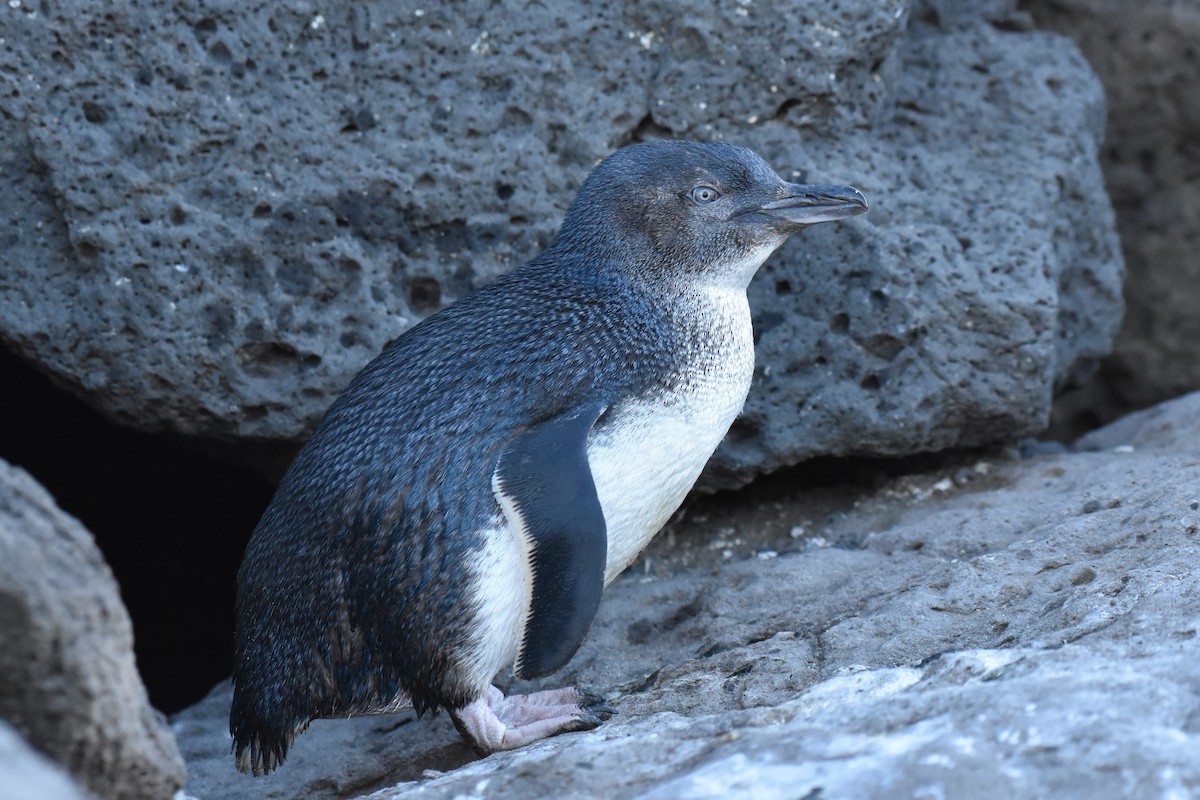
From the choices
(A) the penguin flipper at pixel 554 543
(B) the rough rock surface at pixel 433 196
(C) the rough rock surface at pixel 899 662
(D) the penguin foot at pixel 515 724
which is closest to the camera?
(C) the rough rock surface at pixel 899 662

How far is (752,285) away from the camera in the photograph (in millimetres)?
3990

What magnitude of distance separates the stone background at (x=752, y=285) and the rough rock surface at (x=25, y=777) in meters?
1.24

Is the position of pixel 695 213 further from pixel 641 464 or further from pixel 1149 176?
pixel 1149 176

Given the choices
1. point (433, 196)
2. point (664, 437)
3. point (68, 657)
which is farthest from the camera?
point (433, 196)

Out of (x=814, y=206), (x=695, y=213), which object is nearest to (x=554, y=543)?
(x=695, y=213)

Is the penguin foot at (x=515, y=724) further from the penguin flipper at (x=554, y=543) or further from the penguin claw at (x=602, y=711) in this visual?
the penguin flipper at (x=554, y=543)

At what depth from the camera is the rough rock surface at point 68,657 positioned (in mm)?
1825

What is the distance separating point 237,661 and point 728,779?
4.13 ft

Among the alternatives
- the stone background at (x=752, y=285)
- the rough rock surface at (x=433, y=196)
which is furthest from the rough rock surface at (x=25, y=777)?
the rough rock surface at (x=433, y=196)

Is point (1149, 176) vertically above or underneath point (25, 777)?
underneath

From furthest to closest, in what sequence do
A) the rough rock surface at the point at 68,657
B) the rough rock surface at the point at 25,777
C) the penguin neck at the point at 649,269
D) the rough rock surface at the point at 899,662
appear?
the penguin neck at the point at 649,269 < the rough rock surface at the point at 899,662 < the rough rock surface at the point at 68,657 < the rough rock surface at the point at 25,777

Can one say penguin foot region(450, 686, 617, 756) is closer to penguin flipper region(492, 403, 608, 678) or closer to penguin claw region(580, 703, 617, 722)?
penguin claw region(580, 703, 617, 722)

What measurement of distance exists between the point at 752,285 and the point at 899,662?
4.75 feet

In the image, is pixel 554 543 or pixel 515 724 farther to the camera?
pixel 515 724
